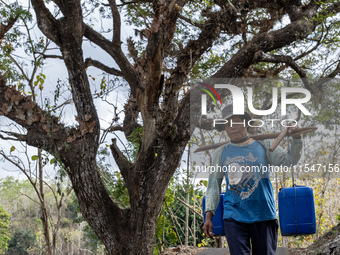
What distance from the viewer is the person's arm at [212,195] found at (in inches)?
106

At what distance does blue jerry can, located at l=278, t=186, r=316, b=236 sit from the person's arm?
635 millimetres

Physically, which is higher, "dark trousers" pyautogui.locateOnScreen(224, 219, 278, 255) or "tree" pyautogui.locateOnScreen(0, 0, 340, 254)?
"tree" pyautogui.locateOnScreen(0, 0, 340, 254)

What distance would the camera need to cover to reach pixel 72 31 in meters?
5.62

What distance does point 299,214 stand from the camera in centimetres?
296

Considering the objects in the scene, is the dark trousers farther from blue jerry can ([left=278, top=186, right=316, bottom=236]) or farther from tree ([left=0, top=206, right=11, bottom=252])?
tree ([left=0, top=206, right=11, bottom=252])

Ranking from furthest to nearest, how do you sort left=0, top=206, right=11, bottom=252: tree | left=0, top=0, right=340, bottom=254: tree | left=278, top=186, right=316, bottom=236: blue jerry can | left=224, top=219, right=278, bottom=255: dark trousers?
left=0, top=206, right=11, bottom=252: tree → left=0, top=0, right=340, bottom=254: tree → left=278, top=186, right=316, bottom=236: blue jerry can → left=224, top=219, right=278, bottom=255: dark trousers

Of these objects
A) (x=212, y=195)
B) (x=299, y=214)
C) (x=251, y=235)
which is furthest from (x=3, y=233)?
(x=251, y=235)

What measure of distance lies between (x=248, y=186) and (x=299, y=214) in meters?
0.69

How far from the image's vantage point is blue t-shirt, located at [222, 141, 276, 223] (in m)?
2.50

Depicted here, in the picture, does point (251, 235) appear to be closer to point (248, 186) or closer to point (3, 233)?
Result: point (248, 186)

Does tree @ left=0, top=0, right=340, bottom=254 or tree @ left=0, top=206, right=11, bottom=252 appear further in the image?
tree @ left=0, top=206, right=11, bottom=252

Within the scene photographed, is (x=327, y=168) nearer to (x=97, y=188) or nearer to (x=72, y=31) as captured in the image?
(x=97, y=188)

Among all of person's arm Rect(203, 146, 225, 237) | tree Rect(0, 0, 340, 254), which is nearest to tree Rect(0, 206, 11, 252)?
tree Rect(0, 0, 340, 254)

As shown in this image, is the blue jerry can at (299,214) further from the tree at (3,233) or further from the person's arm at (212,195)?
the tree at (3,233)
